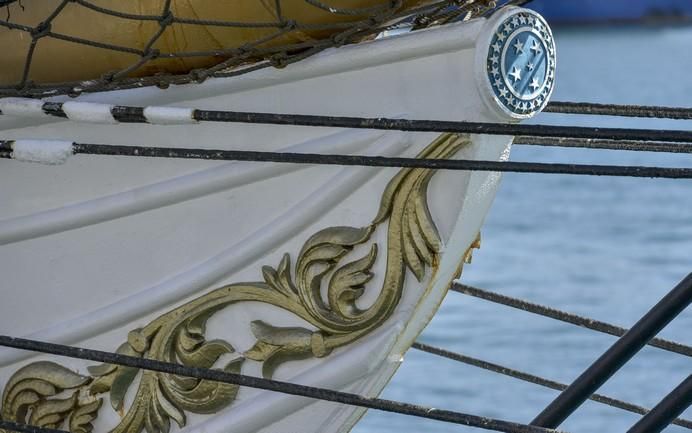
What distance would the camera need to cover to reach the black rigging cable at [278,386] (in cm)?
197

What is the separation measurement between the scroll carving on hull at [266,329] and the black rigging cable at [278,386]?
0.14 m

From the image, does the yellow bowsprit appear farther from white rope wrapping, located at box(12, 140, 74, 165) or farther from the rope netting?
white rope wrapping, located at box(12, 140, 74, 165)

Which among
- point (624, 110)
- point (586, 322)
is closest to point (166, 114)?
point (624, 110)

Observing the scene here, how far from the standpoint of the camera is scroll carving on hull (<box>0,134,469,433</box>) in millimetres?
2129

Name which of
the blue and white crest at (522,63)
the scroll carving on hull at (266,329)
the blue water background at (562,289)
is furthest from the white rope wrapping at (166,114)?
the blue water background at (562,289)

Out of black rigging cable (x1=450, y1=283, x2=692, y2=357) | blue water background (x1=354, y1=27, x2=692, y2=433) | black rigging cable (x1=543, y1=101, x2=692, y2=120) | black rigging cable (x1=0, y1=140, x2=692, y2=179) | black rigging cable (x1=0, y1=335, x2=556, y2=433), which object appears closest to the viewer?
black rigging cable (x1=0, y1=140, x2=692, y2=179)

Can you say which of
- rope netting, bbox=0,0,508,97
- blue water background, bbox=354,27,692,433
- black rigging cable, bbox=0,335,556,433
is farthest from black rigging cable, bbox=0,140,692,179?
blue water background, bbox=354,27,692,433

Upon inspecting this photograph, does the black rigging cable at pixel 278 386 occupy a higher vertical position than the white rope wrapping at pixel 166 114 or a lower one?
lower

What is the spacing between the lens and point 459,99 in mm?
2055

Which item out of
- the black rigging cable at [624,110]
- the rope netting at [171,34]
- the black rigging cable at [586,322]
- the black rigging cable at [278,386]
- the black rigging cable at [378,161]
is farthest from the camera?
the black rigging cable at [586,322]

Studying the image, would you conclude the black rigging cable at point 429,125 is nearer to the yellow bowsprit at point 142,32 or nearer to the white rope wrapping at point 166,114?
the white rope wrapping at point 166,114

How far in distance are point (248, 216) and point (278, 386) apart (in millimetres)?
283

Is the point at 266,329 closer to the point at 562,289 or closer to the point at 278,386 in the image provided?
the point at 278,386

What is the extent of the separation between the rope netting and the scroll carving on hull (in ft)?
0.65
